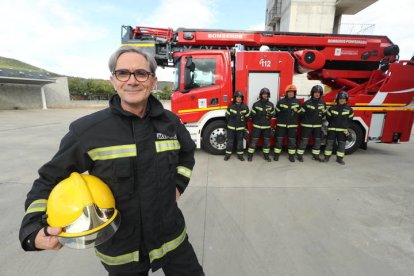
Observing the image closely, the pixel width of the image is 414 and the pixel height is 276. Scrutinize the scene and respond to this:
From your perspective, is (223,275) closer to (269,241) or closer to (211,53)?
(269,241)

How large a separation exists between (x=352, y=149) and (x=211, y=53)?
4244 millimetres

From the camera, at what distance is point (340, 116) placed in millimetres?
4859

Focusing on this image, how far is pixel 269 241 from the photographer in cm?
231

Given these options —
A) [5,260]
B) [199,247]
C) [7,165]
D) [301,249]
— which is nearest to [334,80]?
[301,249]

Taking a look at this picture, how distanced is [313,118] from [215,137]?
226 cm

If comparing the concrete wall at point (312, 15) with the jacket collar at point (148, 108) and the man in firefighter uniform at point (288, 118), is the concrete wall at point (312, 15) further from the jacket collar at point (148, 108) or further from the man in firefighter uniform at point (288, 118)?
the jacket collar at point (148, 108)

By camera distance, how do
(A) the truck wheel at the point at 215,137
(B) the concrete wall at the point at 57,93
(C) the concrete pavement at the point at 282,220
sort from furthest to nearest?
(B) the concrete wall at the point at 57,93 → (A) the truck wheel at the point at 215,137 → (C) the concrete pavement at the point at 282,220

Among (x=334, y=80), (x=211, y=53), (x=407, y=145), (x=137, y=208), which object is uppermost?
(x=211, y=53)

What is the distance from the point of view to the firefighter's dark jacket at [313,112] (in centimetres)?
488

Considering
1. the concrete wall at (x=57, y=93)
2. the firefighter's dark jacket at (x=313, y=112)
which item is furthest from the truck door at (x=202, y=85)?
the concrete wall at (x=57, y=93)

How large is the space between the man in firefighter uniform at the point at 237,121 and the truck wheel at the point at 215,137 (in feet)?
0.97

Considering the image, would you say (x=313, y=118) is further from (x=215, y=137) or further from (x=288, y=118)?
(x=215, y=137)

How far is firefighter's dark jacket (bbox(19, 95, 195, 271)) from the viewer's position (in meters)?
1.08

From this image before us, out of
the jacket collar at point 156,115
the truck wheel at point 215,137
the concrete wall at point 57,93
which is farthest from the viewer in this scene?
the concrete wall at point 57,93
